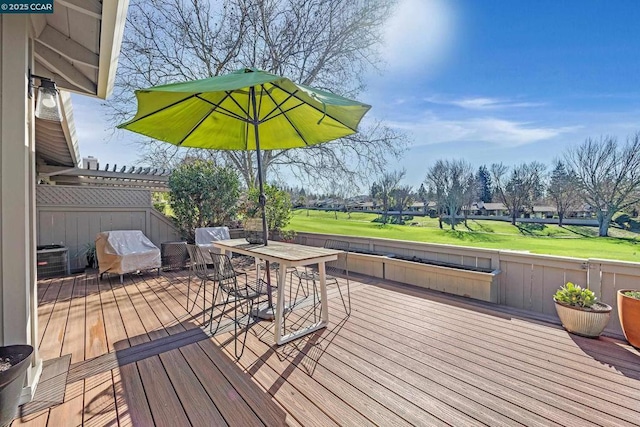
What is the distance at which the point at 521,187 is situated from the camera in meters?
22.5

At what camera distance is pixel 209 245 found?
5145 millimetres

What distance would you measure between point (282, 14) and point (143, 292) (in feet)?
29.0

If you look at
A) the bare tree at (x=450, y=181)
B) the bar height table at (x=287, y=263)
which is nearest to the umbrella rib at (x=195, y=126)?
the bar height table at (x=287, y=263)

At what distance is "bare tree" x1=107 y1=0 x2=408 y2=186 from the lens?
28.0ft

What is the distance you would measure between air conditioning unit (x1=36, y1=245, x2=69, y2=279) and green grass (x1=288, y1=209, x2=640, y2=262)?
476cm

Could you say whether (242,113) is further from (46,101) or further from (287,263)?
(287,263)

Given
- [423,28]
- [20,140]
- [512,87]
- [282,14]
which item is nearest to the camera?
[20,140]

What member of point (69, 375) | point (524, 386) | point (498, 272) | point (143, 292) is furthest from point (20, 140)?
point (498, 272)

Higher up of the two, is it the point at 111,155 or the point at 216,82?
the point at 111,155

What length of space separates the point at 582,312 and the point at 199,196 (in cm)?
651

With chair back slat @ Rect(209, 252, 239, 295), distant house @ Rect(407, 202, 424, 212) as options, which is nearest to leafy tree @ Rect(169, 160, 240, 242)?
chair back slat @ Rect(209, 252, 239, 295)

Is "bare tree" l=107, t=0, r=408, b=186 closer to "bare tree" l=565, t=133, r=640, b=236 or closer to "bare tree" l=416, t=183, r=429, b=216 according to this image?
"bare tree" l=565, t=133, r=640, b=236

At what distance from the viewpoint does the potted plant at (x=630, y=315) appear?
2.49 metres

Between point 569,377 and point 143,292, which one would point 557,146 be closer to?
point 569,377
